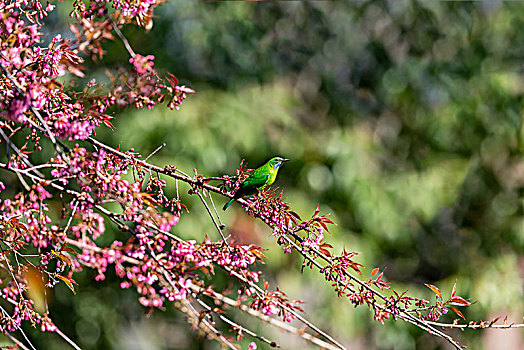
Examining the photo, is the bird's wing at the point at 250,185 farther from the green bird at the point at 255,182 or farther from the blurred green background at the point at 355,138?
the blurred green background at the point at 355,138

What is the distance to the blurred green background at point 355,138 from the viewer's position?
3799 millimetres

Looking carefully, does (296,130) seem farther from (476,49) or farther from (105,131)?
(476,49)

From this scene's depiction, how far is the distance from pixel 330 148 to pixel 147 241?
3.41 meters

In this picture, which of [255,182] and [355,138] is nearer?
[255,182]

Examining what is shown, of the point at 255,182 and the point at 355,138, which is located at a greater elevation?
the point at 355,138

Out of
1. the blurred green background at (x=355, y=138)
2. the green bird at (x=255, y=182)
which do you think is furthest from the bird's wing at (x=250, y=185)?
the blurred green background at (x=355, y=138)

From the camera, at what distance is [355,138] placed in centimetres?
464

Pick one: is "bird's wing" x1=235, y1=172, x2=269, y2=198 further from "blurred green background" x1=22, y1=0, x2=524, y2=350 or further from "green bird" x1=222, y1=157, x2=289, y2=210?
"blurred green background" x1=22, y1=0, x2=524, y2=350

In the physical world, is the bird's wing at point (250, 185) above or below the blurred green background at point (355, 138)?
below

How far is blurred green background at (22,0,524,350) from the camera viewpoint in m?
3.80

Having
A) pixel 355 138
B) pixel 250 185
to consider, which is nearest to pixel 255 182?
pixel 250 185

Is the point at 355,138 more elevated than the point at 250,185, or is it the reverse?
the point at 355,138

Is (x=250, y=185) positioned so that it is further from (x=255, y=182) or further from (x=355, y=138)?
(x=355, y=138)

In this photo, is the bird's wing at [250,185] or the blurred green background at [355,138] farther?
the blurred green background at [355,138]
